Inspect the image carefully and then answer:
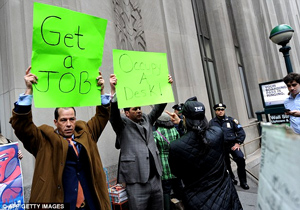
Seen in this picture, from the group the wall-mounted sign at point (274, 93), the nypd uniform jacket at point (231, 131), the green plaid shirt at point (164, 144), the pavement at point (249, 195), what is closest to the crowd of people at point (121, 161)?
the green plaid shirt at point (164, 144)

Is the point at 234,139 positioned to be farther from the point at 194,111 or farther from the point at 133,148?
the point at 194,111

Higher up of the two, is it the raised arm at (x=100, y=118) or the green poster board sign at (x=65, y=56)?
the green poster board sign at (x=65, y=56)

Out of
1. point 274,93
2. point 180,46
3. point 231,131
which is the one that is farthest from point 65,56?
point 274,93

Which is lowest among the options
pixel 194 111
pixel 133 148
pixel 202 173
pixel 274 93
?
pixel 202 173

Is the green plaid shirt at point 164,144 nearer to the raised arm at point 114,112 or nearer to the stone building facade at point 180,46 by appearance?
the raised arm at point 114,112

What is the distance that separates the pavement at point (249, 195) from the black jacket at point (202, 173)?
250 centimetres

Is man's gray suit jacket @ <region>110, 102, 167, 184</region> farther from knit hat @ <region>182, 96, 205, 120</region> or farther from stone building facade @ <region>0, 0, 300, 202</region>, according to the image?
stone building facade @ <region>0, 0, 300, 202</region>

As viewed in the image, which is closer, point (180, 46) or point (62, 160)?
point (62, 160)

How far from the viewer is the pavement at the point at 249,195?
4266mm

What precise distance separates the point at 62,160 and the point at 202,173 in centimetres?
134

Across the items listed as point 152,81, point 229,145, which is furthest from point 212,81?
point 152,81

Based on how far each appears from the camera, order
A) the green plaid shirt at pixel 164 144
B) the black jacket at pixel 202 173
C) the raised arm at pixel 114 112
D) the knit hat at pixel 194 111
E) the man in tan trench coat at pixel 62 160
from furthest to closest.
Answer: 1. the green plaid shirt at pixel 164 144
2. the raised arm at pixel 114 112
3. the knit hat at pixel 194 111
4. the black jacket at pixel 202 173
5. the man in tan trench coat at pixel 62 160

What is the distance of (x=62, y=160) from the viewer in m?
1.89

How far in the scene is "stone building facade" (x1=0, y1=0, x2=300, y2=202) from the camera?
408 cm
